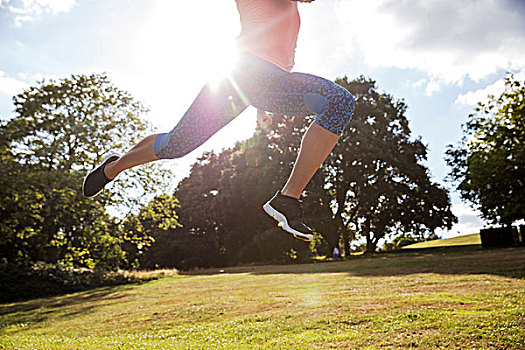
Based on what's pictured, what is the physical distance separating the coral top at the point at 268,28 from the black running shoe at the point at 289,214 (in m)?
0.67

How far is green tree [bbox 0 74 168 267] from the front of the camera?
16.4m

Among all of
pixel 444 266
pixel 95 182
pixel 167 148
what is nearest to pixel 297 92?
pixel 167 148

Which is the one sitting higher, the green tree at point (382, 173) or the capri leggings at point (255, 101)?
the green tree at point (382, 173)

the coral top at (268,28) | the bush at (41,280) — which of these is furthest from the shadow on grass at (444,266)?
the bush at (41,280)

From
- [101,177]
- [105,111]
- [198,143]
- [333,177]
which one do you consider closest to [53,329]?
[101,177]

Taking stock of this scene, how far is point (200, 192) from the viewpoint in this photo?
3484 centimetres

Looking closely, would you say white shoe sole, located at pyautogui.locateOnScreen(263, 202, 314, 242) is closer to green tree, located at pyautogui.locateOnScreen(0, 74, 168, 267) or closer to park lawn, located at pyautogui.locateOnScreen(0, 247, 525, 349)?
park lawn, located at pyautogui.locateOnScreen(0, 247, 525, 349)

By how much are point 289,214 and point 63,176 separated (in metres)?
16.3

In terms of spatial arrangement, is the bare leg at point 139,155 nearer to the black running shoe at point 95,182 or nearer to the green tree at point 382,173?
the black running shoe at point 95,182

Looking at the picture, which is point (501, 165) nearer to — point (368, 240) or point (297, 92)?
point (368, 240)

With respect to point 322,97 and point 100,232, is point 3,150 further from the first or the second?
point 322,97

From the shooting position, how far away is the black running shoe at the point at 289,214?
190 centimetres

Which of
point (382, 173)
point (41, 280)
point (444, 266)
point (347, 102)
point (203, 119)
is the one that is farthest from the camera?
point (382, 173)

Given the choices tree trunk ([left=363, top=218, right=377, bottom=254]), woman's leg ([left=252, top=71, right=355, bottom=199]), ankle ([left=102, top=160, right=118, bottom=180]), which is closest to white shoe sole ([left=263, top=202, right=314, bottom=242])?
woman's leg ([left=252, top=71, right=355, bottom=199])
